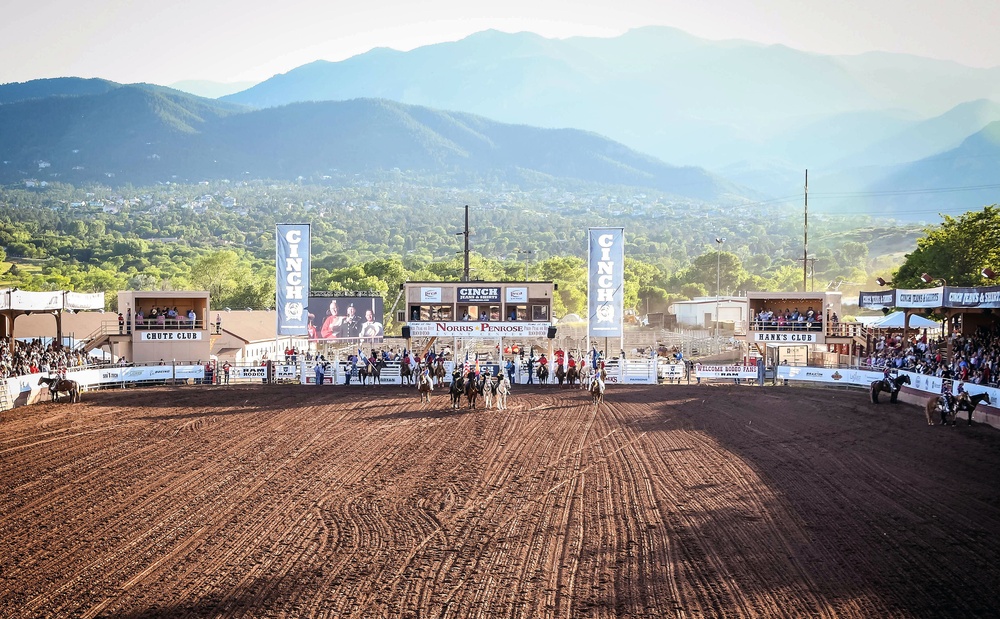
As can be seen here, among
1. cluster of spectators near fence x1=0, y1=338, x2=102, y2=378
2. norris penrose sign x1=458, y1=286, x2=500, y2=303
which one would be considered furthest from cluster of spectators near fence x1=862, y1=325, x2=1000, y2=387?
cluster of spectators near fence x1=0, y1=338, x2=102, y2=378

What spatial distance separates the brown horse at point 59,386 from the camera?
113 feet

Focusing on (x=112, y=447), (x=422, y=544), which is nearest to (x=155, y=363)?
(x=112, y=447)

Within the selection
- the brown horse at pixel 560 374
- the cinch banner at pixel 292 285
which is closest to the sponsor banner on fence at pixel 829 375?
the brown horse at pixel 560 374

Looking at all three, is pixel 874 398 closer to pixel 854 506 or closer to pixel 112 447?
pixel 854 506

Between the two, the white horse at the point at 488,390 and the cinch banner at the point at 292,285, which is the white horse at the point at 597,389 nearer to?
the white horse at the point at 488,390

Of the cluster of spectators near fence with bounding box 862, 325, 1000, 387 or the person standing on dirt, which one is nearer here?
the cluster of spectators near fence with bounding box 862, 325, 1000, 387

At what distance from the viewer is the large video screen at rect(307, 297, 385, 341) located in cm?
4675

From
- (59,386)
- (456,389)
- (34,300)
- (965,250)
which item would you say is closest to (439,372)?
(456,389)

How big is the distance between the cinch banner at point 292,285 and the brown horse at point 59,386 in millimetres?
12869

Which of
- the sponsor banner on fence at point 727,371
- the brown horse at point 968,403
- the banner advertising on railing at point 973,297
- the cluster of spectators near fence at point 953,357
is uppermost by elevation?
the banner advertising on railing at point 973,297

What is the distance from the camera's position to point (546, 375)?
43.2 meters

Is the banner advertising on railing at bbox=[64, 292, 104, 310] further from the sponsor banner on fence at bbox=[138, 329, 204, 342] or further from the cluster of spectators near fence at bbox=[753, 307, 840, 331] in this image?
the cluster of spectators near fence at bbox=[753, 307, 840, 331]

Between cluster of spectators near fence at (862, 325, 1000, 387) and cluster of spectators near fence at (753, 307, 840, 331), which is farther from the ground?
cluster of spectators near fence at (753, 307, 840, 331)

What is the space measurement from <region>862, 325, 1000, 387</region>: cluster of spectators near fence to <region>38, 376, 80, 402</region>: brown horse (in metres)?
32.1
